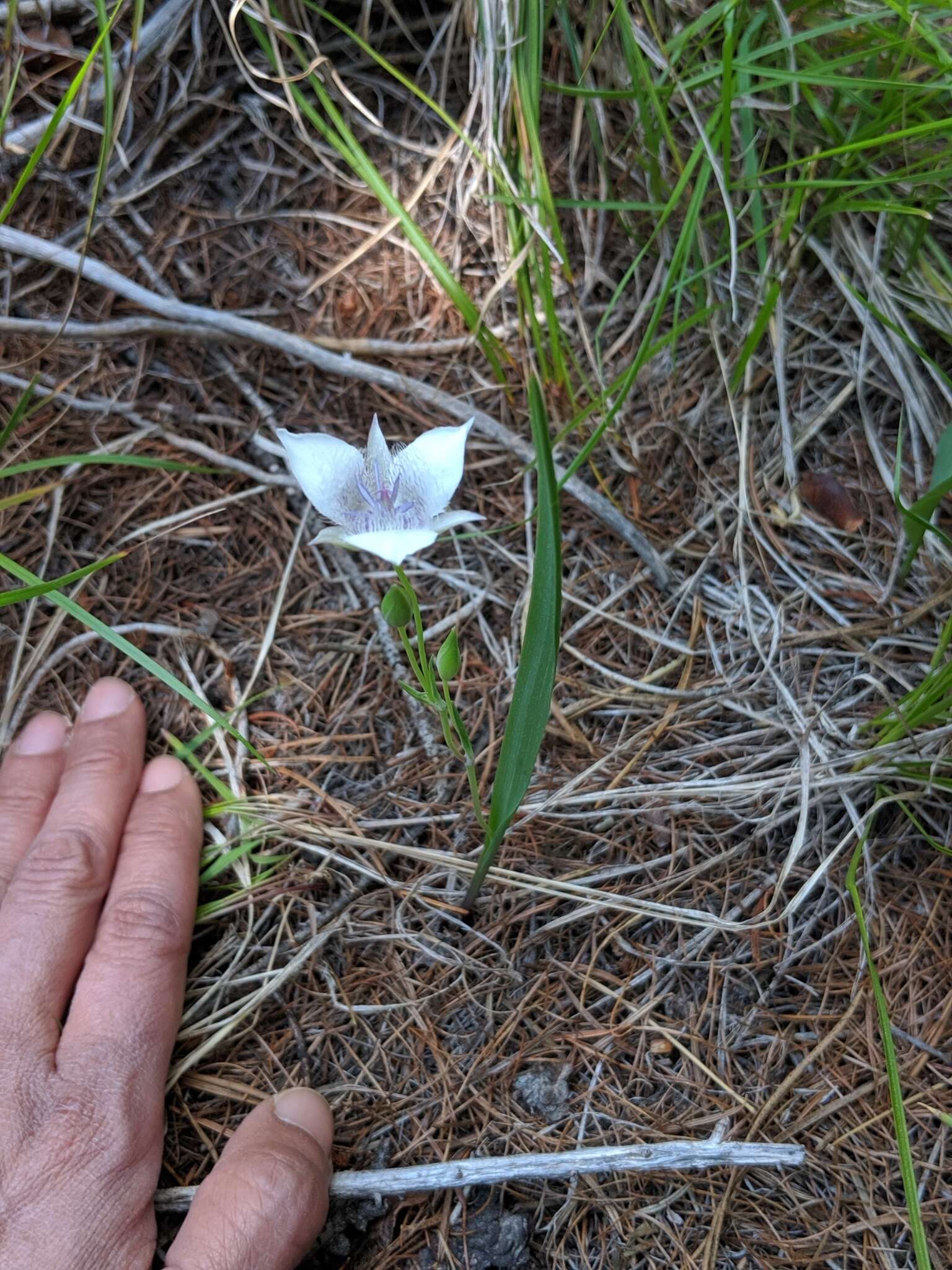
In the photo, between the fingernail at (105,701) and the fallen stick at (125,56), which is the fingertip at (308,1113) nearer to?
the fingernail at (105,701)

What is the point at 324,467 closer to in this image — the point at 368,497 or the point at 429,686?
the point at 368,497

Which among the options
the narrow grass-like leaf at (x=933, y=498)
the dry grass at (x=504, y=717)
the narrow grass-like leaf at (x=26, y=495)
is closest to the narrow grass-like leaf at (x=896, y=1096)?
the dry grass at (x=504, y=717)

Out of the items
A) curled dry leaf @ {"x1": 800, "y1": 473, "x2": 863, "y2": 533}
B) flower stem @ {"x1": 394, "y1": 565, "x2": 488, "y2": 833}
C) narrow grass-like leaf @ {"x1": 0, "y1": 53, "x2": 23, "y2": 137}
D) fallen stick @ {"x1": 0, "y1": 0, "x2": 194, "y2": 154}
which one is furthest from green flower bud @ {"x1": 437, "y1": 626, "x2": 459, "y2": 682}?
fallen stick @ {"x1": 0, "y1": 0, "x2": 194, "y2": 154}

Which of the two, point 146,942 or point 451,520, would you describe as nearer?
point 451,520

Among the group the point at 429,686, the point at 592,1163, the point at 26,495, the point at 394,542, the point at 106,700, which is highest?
the point at 394,542

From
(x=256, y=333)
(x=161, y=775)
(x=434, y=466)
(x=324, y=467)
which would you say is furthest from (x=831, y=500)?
(x=161, y=775)

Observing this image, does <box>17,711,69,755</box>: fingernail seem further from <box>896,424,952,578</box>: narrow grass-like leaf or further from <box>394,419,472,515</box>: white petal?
<box>896,424,952,578</box>: narrow grass-like leaf
